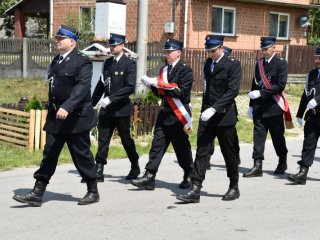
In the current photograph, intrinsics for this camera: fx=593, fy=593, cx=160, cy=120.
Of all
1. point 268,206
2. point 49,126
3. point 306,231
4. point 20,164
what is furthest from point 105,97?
point 306,231

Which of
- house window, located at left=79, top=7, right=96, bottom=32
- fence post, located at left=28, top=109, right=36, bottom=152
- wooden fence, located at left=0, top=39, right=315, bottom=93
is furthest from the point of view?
house window, located at left=79, top=7, right=96, bottom=32

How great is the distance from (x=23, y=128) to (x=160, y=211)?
12.8ft

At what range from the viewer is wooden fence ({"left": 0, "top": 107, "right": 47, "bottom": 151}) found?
921 centimetres

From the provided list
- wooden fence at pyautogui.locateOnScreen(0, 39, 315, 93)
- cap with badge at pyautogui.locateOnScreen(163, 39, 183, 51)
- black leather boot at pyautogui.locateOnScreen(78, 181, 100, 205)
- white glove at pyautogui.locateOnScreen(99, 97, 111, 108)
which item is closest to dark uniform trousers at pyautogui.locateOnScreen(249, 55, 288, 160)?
cap with badge at pyautogui.locateOnScreen(163, 39, 183, 51)

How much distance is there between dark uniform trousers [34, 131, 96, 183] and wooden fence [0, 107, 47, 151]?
9.57 feet

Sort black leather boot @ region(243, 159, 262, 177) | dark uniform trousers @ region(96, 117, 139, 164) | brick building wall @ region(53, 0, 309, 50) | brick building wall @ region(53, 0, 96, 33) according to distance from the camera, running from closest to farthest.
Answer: dark uniform trousers @ region(96, 117, 139, 164) < black leather boot @ region(243, 159, 262, 177) < brick building wall @ region(53, 0, 309, 50) < brick building wall @ region(53, 0, 96, 33)

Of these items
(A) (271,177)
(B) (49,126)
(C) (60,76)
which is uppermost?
(C) (60,76)

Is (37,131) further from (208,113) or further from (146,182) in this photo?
(208,113)

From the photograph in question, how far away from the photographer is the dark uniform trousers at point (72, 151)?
631 centimetres

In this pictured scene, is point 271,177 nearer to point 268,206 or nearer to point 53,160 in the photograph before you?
point 268,206

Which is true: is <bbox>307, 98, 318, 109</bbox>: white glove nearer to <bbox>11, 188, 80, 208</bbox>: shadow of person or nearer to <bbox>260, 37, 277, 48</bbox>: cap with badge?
<bbox>260, 37, 277, 48</bbox>: cap with badge

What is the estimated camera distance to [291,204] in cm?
669

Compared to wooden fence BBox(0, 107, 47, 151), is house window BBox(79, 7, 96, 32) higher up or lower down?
higher up

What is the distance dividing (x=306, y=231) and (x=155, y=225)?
1441mm
